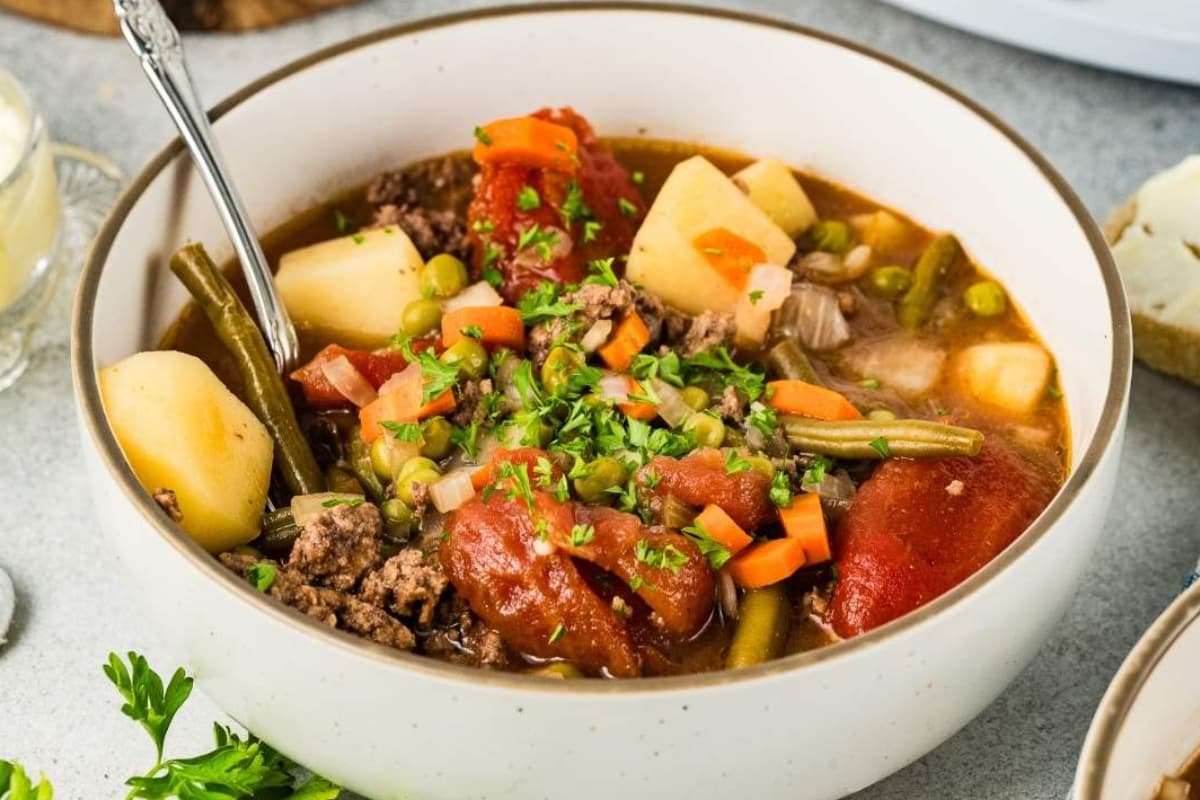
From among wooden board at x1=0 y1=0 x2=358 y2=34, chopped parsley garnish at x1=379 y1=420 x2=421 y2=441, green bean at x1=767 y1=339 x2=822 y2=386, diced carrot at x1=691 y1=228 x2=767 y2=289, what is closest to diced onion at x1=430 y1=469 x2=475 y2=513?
chopped parsley garnish at x1=379 y1=420 x2=421 y2=441

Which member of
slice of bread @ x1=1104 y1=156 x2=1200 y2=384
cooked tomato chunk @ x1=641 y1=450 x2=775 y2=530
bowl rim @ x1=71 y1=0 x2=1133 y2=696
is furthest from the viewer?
slice of bread @ x1=1104 y1=156 x2=1200 y2=384

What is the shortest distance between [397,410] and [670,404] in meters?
0.69

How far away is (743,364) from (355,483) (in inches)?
43.6

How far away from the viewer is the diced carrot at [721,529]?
3.31 metres

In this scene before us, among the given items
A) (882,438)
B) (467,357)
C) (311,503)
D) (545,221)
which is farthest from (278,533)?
(882,438)

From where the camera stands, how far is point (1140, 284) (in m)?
4.43

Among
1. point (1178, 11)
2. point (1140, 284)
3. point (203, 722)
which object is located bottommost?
point (203, 722)

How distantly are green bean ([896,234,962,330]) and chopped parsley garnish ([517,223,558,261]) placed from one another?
1018mm

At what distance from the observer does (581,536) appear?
3156mm

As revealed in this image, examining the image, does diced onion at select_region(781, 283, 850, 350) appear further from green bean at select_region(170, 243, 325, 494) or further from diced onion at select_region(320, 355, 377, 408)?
green bean at select_region(170, 243, 325, 494)

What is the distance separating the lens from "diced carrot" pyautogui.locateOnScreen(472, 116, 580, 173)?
165 inches

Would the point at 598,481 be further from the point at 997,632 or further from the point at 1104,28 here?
the point at 1104,28

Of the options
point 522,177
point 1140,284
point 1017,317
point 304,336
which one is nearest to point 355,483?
point 304,336

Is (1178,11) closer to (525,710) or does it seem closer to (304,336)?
(304,336)
